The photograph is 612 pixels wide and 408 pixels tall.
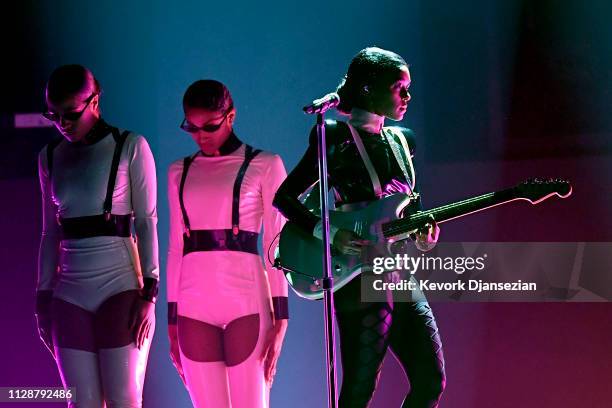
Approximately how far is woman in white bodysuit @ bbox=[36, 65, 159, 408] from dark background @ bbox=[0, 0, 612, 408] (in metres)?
0.69

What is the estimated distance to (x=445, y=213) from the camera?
3309mm

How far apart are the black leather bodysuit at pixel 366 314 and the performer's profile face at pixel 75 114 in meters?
0.88

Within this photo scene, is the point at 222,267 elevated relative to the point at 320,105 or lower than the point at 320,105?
lower

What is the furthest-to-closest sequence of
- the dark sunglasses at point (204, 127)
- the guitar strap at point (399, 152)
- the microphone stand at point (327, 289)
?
1. the dark sunglasses at point (204, 127)
2. the guitar strap at point (399, 152)
3. the microphone stand at point (327, 289)

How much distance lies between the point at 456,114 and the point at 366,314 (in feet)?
4.55

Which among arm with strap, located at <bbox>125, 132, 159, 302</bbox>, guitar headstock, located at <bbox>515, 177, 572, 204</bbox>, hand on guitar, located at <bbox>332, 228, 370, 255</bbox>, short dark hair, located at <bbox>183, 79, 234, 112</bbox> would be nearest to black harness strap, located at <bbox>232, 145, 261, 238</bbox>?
short dark hair, located at <bbox>183, 79, 234, 112</bbox>

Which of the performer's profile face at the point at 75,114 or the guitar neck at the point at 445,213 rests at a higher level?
the performer's profile face at the point at 75,114

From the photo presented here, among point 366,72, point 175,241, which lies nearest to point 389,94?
point 366,72

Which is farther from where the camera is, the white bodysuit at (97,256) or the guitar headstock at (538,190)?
the white bodysuit at (97,256)

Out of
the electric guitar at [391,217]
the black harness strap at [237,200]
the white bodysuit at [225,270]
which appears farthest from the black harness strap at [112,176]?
the electric guitar at [391,217]

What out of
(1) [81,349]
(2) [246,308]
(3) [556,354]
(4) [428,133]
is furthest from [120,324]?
(3) [556,354]

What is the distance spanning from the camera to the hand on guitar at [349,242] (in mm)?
3287

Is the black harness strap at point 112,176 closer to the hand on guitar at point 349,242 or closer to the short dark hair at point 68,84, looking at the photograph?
the short dark hair at point 68,84

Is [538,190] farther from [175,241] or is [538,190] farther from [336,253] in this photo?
[175,241]
